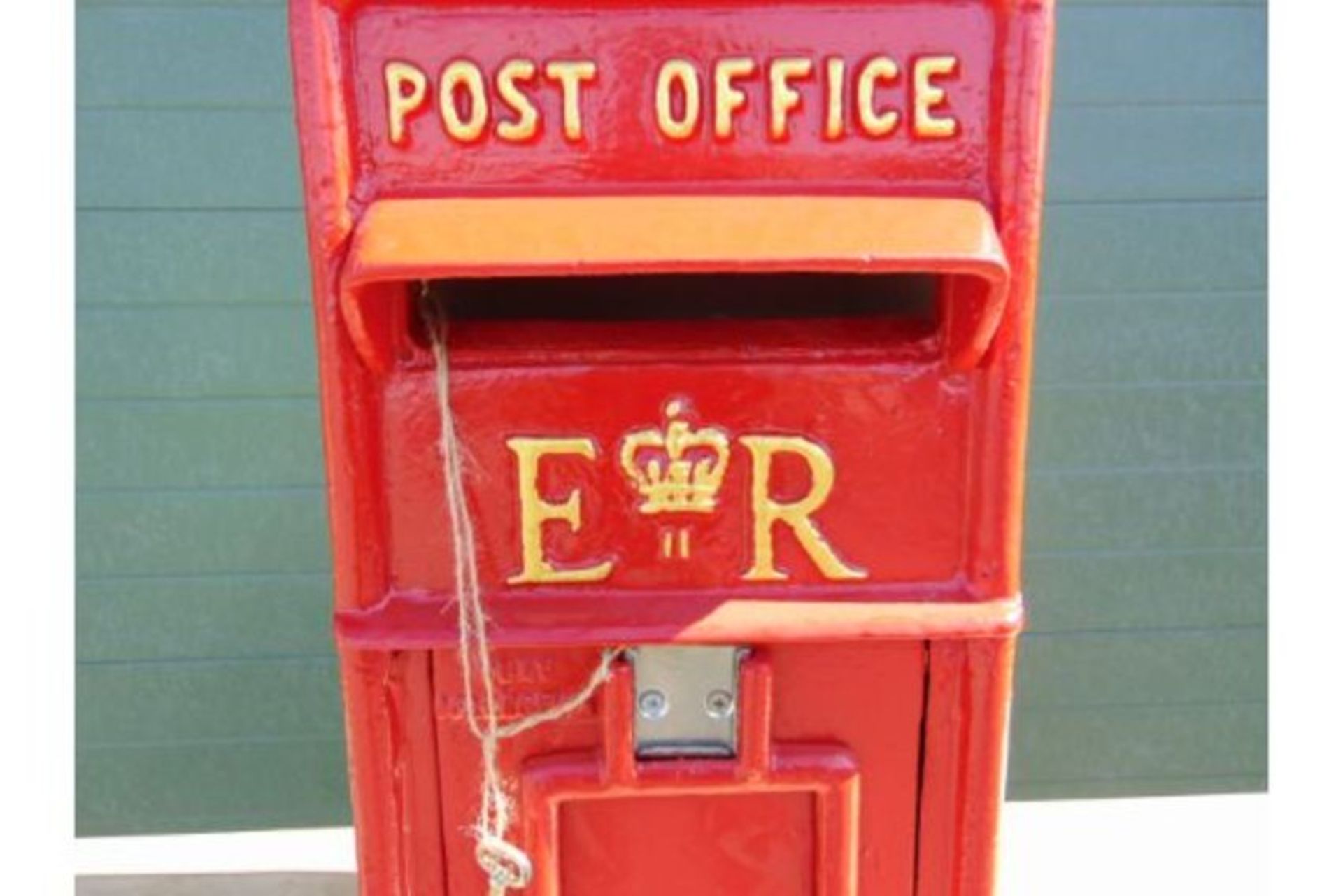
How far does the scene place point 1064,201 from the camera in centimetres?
312

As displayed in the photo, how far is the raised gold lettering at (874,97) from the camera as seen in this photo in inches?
53.6

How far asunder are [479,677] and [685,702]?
0.23 metres

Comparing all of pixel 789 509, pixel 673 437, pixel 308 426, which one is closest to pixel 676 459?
pixel 673 437

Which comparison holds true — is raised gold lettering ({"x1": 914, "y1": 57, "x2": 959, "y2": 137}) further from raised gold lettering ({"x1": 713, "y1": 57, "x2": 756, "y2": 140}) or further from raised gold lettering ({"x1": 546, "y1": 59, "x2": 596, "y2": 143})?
raised gold lettering ({"x1": 546, "y1": 59, "x2": 596, "y2": 143})

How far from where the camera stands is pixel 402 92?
1.36 meters

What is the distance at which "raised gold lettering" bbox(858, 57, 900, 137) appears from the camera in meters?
1.36

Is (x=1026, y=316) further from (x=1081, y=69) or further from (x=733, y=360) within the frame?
(x=1081, y=69)

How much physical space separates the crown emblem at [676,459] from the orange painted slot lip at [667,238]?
21 centimetres

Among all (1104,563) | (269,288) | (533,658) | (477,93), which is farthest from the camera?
(1104,563)

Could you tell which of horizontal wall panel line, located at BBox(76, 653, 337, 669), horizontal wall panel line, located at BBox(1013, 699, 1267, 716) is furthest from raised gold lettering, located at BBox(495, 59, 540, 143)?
horizontal wall panel line, located at BBox(1013, 699, 1267, 716)

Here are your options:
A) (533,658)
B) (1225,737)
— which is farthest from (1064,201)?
(533,658)

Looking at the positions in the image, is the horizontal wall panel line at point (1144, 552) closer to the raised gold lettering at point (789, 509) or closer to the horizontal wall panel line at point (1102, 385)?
the horizontal wall panel line at point (1102, 385)

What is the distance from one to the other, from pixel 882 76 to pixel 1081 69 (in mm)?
1914

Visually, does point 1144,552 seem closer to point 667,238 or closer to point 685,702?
point 685,702
